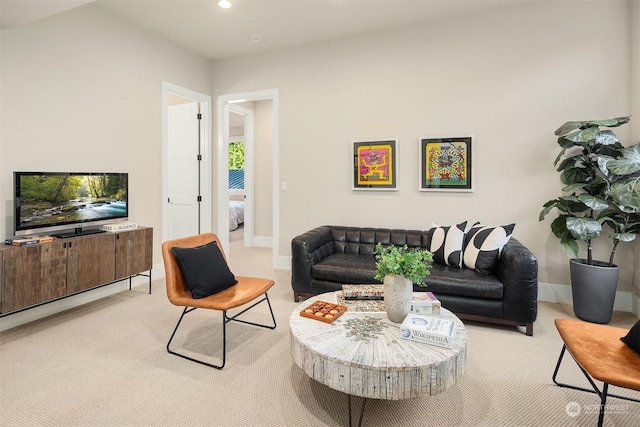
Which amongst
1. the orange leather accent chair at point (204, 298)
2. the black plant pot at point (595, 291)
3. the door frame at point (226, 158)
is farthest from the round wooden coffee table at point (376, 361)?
the door frame at point (226, 158)

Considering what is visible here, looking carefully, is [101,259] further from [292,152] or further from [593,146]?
[593,146]

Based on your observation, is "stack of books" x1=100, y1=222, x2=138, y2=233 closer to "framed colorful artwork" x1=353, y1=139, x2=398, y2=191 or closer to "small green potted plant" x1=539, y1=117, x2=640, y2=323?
"framed colorful artwork" x1=353, y1=139, x2=398, y2=191

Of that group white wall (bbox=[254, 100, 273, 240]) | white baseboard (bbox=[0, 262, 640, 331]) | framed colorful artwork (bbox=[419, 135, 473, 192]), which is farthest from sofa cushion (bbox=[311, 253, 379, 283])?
white wall (bbox=[254, 100, 273, 240])

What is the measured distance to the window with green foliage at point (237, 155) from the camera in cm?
962

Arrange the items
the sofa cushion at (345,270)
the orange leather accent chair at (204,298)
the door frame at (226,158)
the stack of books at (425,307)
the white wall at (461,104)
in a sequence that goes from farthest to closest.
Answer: the door frame at (226,158), the white wall at (461,104), the sofa cushion at (345,270), the orange leather accent chair at (204,298), the stack of books at (425,307)

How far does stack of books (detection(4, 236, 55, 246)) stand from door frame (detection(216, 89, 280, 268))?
252cm

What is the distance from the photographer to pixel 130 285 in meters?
3.79

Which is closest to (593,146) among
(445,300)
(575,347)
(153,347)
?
(445,300)

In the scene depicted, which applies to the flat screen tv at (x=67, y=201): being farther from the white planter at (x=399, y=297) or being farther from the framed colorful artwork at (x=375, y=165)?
the white planter at (x=399, y=297)

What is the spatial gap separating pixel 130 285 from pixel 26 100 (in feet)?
6.71

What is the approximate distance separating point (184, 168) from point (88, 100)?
171cm

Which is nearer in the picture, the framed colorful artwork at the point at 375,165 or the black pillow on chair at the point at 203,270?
the black pillow on chair at the point at 203,270

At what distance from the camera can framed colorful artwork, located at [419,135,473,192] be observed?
3.69 m

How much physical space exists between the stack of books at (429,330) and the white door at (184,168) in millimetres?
3999
